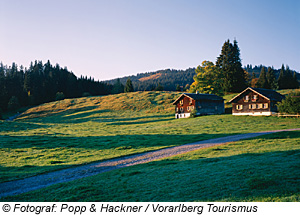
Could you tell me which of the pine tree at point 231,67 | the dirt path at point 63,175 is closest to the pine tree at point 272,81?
the pine tree at point 231,67

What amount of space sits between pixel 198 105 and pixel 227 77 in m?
31.4

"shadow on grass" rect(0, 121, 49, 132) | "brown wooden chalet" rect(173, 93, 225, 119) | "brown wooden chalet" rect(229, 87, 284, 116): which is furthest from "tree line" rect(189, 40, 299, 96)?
"shadow on grass" rect(0, 121, 49, 132)

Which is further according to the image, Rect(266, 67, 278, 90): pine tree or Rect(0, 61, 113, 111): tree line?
Rect(0, 61, 113, 111): tree line

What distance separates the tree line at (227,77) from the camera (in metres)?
79.9

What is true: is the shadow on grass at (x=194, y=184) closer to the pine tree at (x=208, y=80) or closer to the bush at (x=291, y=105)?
the bush at (x=291, y=105)

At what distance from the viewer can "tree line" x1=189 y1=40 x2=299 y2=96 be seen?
262ft

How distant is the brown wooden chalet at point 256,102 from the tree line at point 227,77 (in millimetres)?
16594

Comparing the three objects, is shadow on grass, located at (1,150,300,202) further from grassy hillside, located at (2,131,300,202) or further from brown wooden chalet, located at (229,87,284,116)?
brown wooden chalet, located at (229,87,284,116)

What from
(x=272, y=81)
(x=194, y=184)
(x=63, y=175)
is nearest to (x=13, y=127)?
(x=63, y=175)

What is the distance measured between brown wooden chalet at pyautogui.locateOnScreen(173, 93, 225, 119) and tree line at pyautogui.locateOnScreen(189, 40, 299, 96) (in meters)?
8.95
